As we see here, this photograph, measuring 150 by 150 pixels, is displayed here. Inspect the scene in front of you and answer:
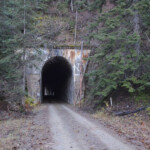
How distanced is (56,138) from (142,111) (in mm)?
5835

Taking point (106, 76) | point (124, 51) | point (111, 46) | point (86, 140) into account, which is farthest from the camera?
point (106, 76)

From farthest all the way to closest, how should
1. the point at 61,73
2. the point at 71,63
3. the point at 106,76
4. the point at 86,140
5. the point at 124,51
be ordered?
the point at 61,73
the point at 71,63
the point at 106,76
the point at 124,51
the point at 86,140

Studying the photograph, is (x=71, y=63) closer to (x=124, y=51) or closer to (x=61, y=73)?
(x=61, y=73)

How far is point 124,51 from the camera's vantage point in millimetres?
12086

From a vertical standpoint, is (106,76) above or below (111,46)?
below

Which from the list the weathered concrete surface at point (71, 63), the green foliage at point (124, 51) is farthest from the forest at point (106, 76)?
the weathered concrete surface at point (71, 63)

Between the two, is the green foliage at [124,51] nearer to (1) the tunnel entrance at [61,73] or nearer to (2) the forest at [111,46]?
(2) the forest at [111,46]

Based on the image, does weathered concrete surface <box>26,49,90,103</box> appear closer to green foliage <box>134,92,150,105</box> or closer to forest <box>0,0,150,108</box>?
forest <box>0,0,150,108</box>

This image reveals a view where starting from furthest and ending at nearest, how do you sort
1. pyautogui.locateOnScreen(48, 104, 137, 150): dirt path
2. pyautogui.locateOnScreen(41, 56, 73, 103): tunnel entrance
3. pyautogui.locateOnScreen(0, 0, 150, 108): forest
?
pyautogui.locateOnScreen(41, 56, 73, 103): tunnel entrance → pyautogui.locateOnScreen(0, 0, 150, 108): forest → pyautogui.locateOnScreen(48, 104, 137, 150): dirt path

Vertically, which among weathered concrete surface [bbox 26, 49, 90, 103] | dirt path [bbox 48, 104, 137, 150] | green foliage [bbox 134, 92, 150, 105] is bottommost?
dirt path [bbox 48, 104, 137, 150]

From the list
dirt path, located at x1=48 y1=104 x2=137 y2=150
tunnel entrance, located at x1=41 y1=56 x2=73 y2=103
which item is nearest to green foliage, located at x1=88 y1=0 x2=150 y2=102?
dirt path, located at x1=48 y1=104 x2=137 y2=150

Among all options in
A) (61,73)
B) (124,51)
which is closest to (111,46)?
(124,51)

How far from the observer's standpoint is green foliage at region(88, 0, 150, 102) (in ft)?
37.1

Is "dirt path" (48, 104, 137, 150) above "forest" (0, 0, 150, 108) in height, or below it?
below
